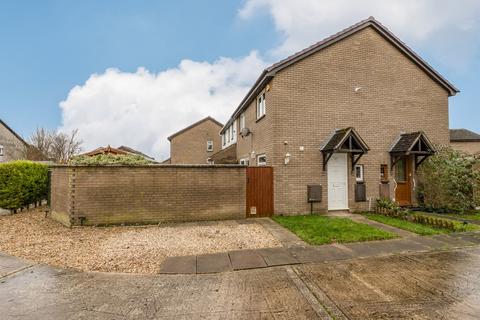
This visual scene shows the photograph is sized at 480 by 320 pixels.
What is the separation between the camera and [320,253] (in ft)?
18.5

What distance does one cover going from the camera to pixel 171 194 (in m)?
8.85

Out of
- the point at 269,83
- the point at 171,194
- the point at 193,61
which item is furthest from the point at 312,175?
the point at 193,61

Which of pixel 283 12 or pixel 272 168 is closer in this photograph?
pixel 272 168

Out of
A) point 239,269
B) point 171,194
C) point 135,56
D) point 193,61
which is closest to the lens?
point 239,269

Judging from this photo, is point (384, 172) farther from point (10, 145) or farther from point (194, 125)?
point (10, 145)

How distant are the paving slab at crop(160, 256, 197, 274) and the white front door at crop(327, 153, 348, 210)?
7154mm

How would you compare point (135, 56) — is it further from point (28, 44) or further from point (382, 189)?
point (382, 189)

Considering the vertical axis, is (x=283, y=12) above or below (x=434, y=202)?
above

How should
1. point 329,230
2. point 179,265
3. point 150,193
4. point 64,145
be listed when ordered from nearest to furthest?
point 179,265
point 329,230
point 150,193
point 64,145

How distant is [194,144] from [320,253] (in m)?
29.6

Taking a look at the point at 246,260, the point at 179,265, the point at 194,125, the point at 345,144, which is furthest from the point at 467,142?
the point at 179,265

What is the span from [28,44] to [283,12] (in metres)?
12.4

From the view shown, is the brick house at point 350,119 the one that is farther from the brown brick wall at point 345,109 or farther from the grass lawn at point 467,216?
the grass lawn at point 467,216

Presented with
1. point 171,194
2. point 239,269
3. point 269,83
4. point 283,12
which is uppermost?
point 283,12
